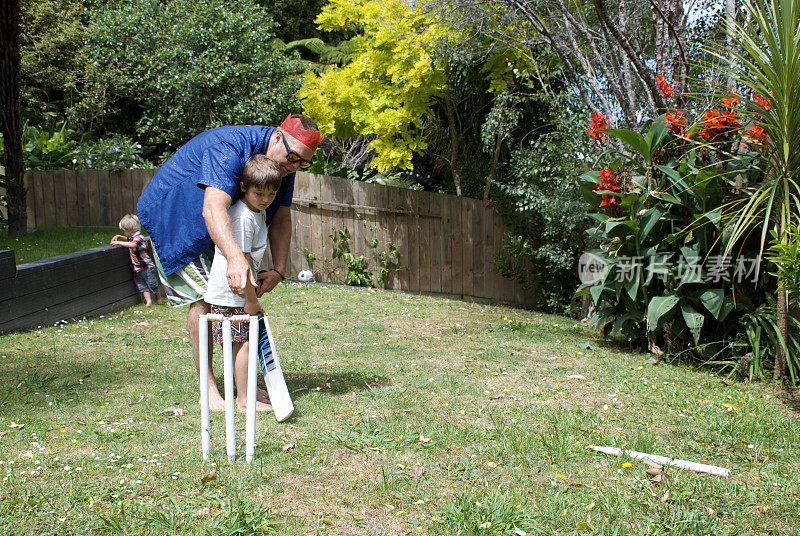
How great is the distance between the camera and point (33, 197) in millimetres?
12773

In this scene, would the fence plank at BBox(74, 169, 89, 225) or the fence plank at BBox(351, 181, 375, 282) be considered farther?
the fence plank at BBox(74, 169, 89, 225)

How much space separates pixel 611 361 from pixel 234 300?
3.05 meters

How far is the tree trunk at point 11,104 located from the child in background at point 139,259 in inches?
108

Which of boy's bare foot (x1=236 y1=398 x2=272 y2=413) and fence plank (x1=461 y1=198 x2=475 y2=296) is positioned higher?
fence plank (x1=461 y1=198 x2=475 y2=296)

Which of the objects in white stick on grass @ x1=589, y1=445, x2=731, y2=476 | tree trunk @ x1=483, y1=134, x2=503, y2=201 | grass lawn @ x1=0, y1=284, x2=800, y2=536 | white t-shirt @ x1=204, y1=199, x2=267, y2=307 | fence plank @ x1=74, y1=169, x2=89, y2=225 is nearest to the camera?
grass lawn @ x1=0, y1=284, x2=800, y2=536

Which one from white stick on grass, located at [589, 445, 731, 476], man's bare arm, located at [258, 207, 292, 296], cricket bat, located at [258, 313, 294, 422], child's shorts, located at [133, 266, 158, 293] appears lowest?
white stick on grass, located at [589, 445, 731, 476]

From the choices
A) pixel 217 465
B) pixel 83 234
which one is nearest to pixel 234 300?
pixel 217 465

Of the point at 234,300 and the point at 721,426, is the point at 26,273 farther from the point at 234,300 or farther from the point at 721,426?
the point at 721,426

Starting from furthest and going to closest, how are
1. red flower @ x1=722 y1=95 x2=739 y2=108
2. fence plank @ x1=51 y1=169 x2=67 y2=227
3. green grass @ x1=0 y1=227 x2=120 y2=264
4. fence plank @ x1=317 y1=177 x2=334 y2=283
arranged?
fence plank @ x1=51 y1=169 x2=67 y2=227 < fence plank @ x1=317 y1=177 x2=334 y2=283 < green grass @ x1=0 y1=227 x2=120 y2=264 < red flower @ x1=722 y1=95 x2=739 y2=108

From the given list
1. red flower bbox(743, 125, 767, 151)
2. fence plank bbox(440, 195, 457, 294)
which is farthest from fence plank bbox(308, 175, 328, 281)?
red flower bbox(743, 125, 767, 151)

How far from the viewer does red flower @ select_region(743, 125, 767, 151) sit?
13.4ft

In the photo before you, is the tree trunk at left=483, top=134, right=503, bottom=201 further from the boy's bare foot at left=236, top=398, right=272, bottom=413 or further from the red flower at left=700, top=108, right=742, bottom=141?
the boy's bare foot at left=236, top=398, right=272, bottom=413

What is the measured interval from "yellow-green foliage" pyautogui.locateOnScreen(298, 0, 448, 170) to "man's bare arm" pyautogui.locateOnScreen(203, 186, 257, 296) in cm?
601

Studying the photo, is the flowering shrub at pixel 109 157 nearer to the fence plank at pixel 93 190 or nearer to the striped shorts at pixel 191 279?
the fence plank at pixel 93 190
